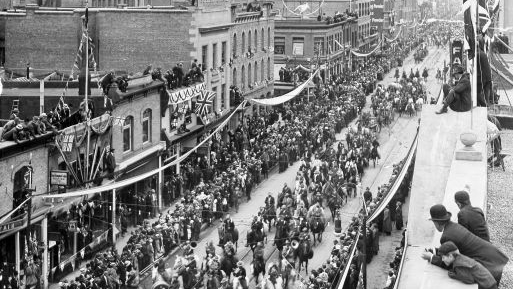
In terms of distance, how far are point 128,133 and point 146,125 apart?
2.25m

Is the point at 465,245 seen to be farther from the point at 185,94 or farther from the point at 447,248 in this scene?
the point at 185,94

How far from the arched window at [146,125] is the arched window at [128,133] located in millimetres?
1529

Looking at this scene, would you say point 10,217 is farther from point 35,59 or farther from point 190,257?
point 35,59

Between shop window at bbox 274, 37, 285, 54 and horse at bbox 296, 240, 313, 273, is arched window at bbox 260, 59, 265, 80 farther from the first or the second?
horse at bbox 296, 240, 313, 273

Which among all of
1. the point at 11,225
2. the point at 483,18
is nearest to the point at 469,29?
the point at 483,18

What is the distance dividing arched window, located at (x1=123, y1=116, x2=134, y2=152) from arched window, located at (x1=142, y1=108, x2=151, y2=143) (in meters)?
1.53

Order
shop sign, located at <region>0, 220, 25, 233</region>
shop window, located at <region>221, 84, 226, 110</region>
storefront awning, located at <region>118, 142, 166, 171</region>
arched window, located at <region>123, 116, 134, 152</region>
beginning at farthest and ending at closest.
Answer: shop window, located at <region>221, 84, 226, 110</region> → arched window, located at <region>123, 116, 134, 152</region> → storefront awning, located at <region>118, 142, 166, 171</region> → shop sign, located at <region>0, 220, 25, 233</region>

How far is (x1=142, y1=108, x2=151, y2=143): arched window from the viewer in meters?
41.4

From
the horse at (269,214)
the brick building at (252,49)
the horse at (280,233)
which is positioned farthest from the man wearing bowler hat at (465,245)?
A: the brick building at (252,49)

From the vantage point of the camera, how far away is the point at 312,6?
10619cm

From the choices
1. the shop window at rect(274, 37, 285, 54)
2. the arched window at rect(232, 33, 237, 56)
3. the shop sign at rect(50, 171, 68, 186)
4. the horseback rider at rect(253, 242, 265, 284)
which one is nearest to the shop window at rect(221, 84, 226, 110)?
the arched window at rect(232, 33, 237, 56)

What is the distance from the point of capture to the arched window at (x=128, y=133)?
128 ft

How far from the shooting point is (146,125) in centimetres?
4159

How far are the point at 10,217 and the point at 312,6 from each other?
81464 millimetres
